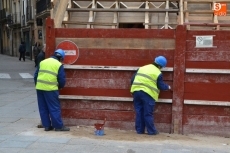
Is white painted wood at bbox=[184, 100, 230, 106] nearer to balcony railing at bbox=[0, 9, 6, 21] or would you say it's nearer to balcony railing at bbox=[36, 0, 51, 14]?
balcony railing at bbox=[36, 0, 51, 14]

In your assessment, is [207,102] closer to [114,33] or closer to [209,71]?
[209,71]

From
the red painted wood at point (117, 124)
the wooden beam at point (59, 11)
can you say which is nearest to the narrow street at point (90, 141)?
the red painted wood at point (117, 124)

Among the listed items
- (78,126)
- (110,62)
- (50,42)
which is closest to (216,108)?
(110,62)

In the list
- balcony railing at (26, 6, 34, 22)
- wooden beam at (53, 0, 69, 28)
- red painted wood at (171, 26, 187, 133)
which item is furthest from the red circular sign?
balcony railing at (26, 6, 34, 22)

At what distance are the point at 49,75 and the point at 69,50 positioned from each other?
64 centimetres

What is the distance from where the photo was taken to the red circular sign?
729 centimetres

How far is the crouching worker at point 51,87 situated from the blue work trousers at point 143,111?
1.35m

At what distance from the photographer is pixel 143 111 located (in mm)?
7023

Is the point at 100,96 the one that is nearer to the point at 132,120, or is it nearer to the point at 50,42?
the point at 132,120

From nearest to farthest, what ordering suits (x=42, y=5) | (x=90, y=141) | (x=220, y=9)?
(x=90, y=141)
(x=220, y=9)
(x=42, y=5)

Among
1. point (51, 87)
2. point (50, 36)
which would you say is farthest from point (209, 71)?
point (50, 36)

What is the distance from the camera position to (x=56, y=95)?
7148 mm

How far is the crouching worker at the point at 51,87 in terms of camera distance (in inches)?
277

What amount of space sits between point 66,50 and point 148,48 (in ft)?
5.14
